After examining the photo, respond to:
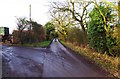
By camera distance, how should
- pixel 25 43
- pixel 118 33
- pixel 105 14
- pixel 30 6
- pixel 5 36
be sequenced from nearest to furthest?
pixel 118 33 < pixel 105 14 < pixel 25 43 < pixel 5 36 < pixel 30 6

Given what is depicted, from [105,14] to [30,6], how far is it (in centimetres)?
2432

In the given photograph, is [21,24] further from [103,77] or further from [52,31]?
[52,31]

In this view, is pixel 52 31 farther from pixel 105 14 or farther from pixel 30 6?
pixel 105 14

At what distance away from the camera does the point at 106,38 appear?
18.3 metres

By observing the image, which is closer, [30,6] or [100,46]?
[100,46]

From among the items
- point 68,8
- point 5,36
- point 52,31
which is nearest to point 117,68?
point 68,8

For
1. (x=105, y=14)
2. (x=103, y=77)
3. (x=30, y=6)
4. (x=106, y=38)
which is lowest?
(x=103, y=77)

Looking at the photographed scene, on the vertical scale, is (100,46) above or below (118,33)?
below

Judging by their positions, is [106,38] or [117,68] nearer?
[117,68]

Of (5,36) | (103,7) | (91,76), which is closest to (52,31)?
(5,36)

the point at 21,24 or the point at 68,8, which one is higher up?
the point at 68,8

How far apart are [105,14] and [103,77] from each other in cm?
1119

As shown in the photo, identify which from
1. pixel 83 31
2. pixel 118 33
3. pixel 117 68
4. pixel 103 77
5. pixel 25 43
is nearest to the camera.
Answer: pixel 103 77

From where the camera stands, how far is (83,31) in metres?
27.3
